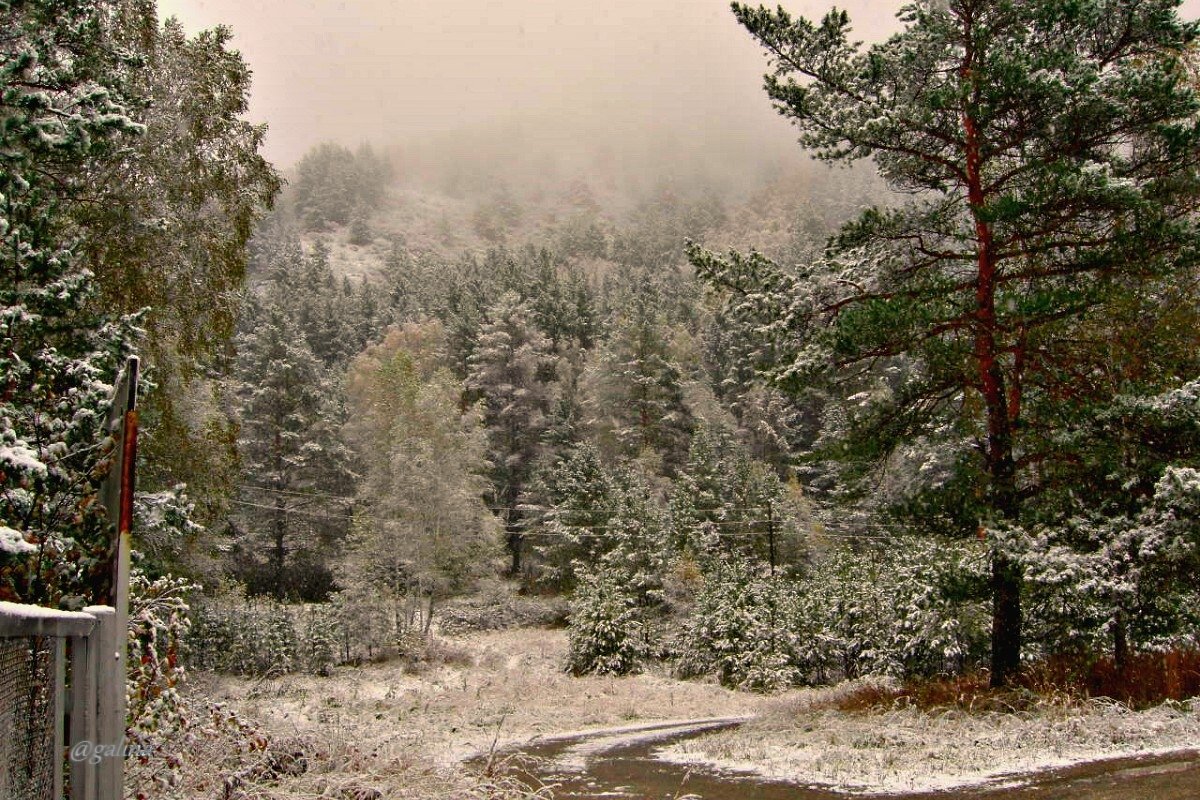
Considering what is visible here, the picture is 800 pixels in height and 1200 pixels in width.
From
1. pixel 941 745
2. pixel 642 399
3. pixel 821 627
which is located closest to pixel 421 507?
pixel 821 627

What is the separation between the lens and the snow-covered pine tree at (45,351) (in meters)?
5.22

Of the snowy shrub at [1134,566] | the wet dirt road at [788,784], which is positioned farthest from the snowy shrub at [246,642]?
the snowy shrub at [1134,566]

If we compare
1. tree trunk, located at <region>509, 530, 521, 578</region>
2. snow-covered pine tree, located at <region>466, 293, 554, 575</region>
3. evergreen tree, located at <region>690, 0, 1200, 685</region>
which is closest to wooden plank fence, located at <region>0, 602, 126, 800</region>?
evergreen tree, located at <region>690, 0, 1200, 685</region>

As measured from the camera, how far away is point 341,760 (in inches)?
299

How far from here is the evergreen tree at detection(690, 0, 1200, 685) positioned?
11.7 meters

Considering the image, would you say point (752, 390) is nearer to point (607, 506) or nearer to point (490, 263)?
point (607, 506)

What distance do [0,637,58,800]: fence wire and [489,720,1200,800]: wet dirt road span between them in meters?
4.93

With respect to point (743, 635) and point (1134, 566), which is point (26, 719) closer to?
point (1134, 566)

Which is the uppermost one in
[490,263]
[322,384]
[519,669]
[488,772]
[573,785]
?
[490,263]

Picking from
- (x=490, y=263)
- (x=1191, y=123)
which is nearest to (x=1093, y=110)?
(x=1191, y=123)

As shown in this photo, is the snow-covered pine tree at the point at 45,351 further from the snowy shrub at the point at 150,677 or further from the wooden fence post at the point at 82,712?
the snowy shrub at the point at 150,677

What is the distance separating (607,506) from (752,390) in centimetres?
2086

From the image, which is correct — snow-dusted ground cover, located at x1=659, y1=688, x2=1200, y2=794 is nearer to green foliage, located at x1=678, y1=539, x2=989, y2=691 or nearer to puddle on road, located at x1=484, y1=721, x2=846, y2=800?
puddle on road, located at x1=484, y1=721, x2=846, y2=800

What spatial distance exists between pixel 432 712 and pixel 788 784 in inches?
485
